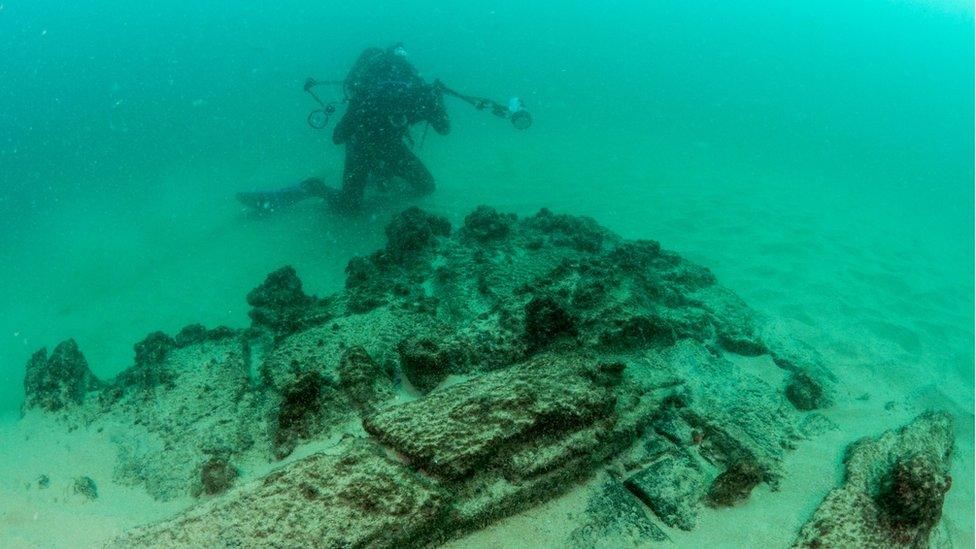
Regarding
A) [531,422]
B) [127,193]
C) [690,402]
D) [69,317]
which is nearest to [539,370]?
[531,422]

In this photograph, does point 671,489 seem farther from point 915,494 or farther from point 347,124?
point 347,124

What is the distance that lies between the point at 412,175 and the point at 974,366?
10005mm

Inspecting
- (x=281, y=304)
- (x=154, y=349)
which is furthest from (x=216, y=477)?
(x=281, y=304)

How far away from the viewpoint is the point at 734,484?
2.66 meters

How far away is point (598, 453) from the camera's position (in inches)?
104

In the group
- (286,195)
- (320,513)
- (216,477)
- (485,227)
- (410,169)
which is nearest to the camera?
(320,513)

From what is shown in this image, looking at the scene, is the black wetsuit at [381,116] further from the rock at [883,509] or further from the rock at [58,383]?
the rock at [883,509]

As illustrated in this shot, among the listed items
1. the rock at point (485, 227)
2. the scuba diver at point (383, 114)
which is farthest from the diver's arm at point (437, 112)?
the rock at point (485, 227)

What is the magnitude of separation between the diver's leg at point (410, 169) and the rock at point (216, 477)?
26.1ft

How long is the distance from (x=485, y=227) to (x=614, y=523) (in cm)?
424

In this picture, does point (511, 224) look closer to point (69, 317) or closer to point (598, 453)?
point (598, 453)

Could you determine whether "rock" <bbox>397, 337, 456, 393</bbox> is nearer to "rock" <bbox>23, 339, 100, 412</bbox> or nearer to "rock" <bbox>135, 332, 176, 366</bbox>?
"rock" <bbox>135, 332, 176, 366</bbox>

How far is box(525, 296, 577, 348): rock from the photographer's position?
3.50 m

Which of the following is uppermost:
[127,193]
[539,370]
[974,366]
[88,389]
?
[127,193]
